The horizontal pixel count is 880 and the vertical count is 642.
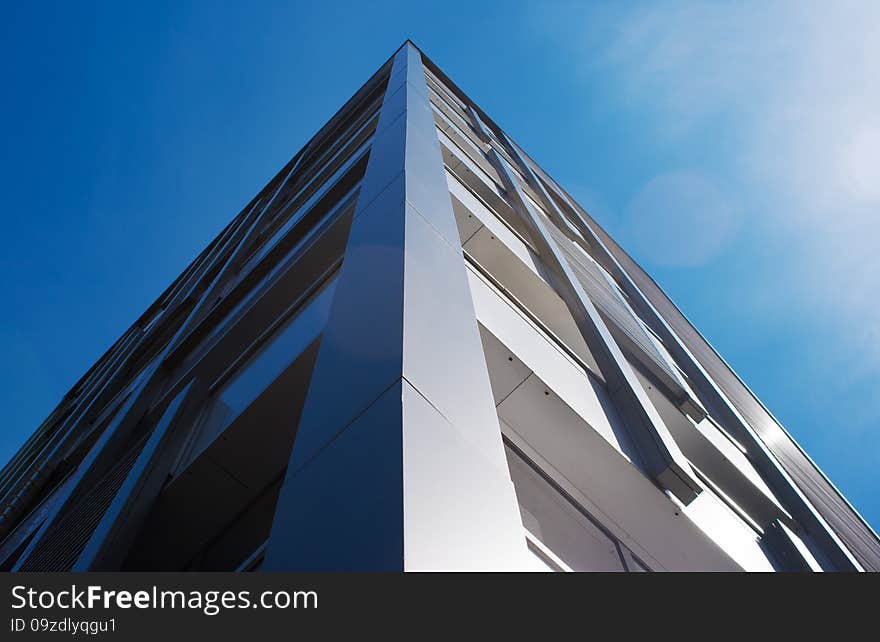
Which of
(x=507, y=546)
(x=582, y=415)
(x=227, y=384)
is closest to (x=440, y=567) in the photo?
(x=507, y=546)

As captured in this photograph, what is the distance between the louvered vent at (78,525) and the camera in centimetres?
412

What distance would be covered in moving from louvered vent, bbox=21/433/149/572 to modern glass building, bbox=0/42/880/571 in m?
0.03

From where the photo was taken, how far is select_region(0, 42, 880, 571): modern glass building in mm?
1788

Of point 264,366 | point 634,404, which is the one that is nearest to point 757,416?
point 634,404

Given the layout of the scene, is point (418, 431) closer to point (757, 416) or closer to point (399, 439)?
point (399, 439)

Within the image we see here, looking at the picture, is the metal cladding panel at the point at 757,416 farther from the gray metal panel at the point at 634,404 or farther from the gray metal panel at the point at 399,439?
the gray metal panel at the point at 399,439

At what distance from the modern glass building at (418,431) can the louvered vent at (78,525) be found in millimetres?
31

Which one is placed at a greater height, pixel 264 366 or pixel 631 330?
pixel 631 330

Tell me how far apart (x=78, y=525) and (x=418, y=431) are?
3.61 m

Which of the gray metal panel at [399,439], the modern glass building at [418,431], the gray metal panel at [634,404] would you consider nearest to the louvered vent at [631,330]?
the modern glass building at [418,431]

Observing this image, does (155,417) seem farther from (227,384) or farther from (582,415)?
(582,415)

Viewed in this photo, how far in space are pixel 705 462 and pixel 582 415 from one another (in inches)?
81.6

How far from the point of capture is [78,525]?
450 cm

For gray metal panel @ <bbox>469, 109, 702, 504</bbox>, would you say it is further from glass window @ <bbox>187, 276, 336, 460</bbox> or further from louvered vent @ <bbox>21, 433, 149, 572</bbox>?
louvered vent @ <bbox>21, 433, 149, 572</bbox>
